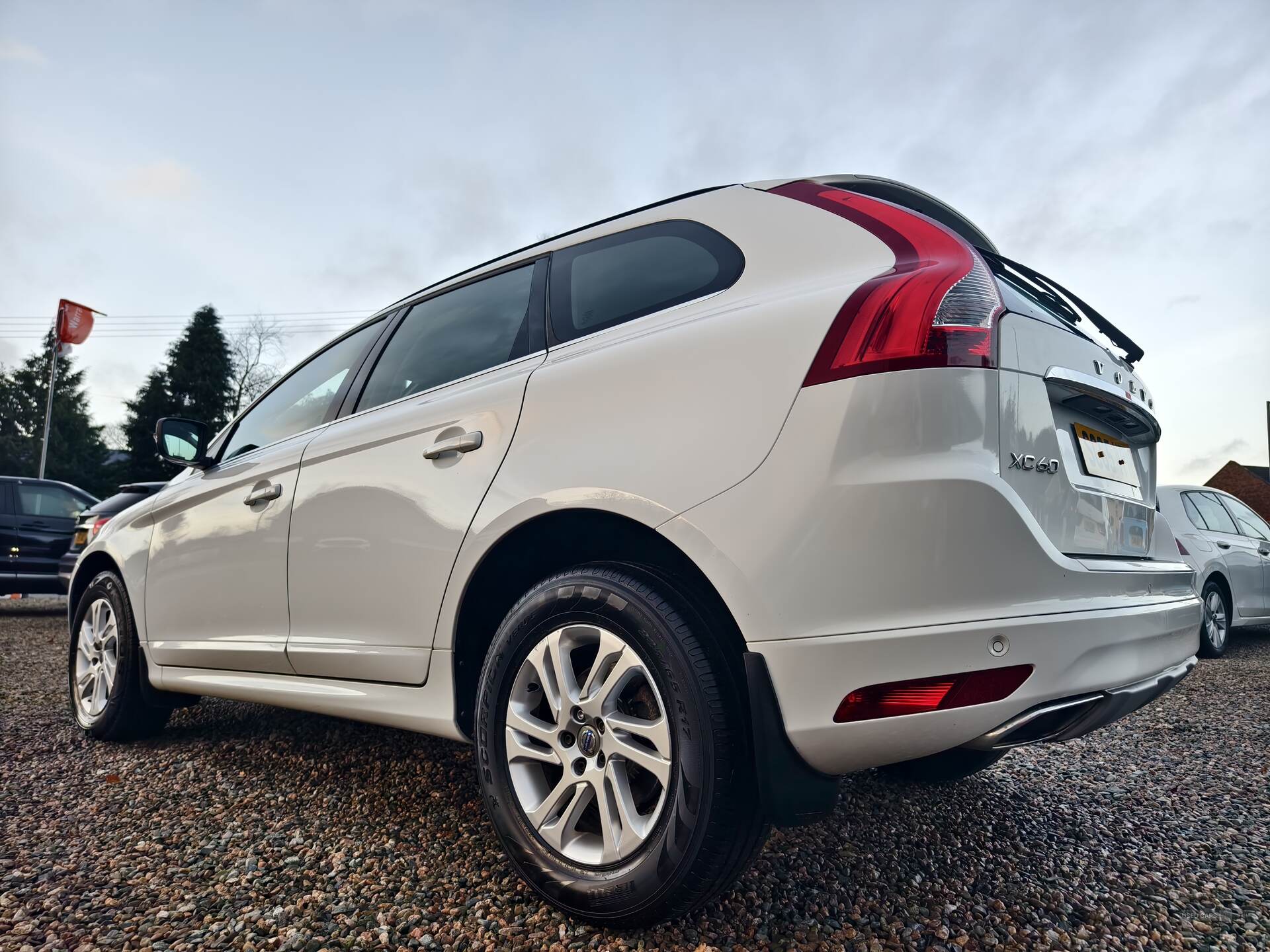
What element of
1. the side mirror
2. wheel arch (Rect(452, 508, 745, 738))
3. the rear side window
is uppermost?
the rear side window

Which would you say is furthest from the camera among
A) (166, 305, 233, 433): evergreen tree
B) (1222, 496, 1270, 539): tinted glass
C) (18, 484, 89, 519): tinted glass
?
(166, 305, 233, 433): evergreen tree

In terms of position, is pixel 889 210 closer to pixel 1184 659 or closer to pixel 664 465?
pixel 664 465

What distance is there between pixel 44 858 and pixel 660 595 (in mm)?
1957

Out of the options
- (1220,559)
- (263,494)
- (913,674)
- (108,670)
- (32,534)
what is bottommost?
(108,670)

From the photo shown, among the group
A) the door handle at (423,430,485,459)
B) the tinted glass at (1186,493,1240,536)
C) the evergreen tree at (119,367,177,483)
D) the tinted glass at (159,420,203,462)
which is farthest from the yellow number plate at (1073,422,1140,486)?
the evergreen tree at (119,367,177,483)

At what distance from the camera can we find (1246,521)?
26.6ft

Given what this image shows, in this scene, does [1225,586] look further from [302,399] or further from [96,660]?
[96,660]

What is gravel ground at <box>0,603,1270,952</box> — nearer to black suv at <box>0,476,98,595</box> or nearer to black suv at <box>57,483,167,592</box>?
black suv at <box>57,483,167,592</box>

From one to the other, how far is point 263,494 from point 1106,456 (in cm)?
265

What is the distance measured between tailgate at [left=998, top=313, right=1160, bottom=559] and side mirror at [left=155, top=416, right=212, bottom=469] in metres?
3.19

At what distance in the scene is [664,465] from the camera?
5.73 feet

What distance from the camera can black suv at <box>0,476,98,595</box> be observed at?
10102 mm

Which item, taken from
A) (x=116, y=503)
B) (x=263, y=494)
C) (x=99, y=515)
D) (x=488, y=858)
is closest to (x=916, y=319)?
(x=488, y=858)

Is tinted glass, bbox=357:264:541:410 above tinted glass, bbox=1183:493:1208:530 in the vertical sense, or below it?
above
